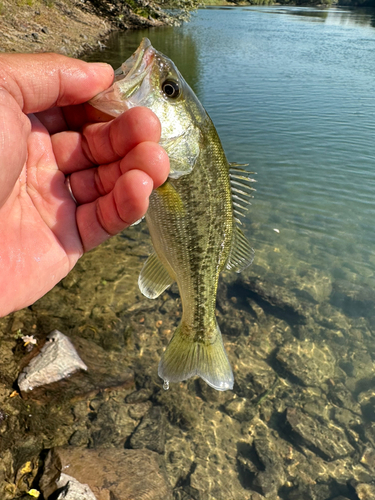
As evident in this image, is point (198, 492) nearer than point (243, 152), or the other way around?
point (198, 492)

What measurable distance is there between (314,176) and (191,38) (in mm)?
26577

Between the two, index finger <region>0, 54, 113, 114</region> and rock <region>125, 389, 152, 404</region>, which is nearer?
index finger <region>0, 54, 113, 114</region>

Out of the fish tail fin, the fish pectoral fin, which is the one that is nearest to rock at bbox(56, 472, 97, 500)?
the fish tail fin

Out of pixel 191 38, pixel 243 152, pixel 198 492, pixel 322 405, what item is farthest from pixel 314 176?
pixel 191 38

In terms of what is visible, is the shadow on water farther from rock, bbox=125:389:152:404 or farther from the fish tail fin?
the fish tail fin

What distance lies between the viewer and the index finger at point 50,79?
2.62 meters

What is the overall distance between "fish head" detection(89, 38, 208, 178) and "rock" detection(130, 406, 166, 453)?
378 centimetres

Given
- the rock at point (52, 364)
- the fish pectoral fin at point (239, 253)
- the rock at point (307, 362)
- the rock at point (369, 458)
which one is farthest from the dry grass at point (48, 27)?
the rock at point (369, 458)

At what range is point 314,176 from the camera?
36.1 ft

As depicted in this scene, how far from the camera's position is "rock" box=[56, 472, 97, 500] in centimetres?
379

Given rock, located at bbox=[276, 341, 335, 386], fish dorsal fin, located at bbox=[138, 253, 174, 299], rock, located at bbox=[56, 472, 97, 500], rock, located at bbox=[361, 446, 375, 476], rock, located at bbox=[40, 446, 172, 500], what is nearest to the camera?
fish dorsal fin, located at bbox=[138, 253, 174, 299]

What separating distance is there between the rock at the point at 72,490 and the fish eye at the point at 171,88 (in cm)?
388

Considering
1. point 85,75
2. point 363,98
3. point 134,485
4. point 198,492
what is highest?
point 85,75

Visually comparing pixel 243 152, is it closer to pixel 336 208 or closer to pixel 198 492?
pixel 336 208
